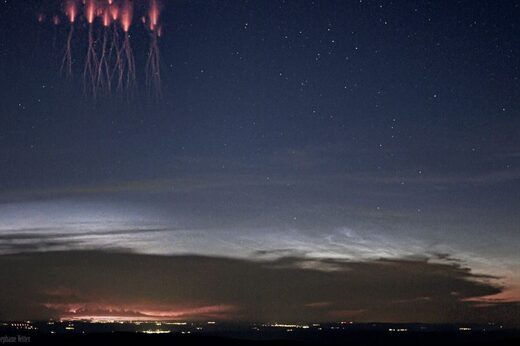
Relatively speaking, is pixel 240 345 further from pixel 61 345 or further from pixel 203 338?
pixel 61 345

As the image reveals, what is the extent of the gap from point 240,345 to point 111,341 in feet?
42.0

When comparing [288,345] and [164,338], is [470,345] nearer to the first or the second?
[288,345]

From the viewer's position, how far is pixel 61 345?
197 ft

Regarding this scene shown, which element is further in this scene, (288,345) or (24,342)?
(288,345)

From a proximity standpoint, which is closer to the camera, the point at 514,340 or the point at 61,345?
the point at 61,345

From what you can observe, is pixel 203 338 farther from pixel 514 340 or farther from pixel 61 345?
pixel 514 340

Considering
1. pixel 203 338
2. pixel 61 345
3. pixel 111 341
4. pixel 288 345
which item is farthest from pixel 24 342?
pixel 288 345

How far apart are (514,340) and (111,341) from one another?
4007cm

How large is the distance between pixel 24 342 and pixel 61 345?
4.03 metres

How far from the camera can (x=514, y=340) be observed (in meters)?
65.5

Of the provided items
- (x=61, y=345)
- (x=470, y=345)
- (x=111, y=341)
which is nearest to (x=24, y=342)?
(x=61, y=345)

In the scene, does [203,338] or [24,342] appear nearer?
[24,342]

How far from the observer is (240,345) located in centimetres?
6594

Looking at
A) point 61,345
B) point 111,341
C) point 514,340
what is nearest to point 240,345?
point 111,341
